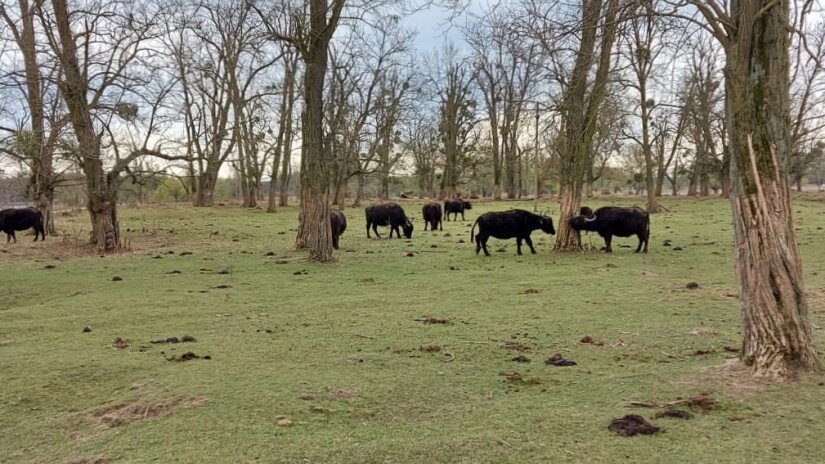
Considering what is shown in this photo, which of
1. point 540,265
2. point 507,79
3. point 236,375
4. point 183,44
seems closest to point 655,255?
point 540,265

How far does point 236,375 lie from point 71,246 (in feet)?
48.8

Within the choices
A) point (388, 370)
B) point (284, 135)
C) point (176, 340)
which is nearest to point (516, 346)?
point (388, 370)

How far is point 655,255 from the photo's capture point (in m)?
14.1

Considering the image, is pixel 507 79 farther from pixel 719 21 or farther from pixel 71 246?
pixel 719 21

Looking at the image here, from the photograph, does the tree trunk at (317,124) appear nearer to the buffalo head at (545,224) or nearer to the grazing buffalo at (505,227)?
the grazing buffalo at (505,227)

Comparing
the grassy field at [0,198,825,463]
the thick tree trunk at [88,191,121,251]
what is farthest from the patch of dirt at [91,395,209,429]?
the thick tree trunk at [88,191,121,251]

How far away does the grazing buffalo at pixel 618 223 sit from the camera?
14.9 metres

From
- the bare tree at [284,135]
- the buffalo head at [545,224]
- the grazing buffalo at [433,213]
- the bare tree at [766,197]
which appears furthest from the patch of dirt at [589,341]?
the bare tree at [284,135]

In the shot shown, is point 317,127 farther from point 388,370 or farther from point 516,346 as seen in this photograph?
point 388,370

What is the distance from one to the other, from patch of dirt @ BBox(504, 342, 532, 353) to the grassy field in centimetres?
1

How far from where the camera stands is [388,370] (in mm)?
5457

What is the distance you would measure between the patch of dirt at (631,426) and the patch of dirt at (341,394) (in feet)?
6.55

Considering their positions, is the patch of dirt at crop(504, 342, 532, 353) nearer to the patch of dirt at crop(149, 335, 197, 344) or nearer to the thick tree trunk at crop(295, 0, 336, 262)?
the patch of dirt at crop(149, 335, 197, 344)

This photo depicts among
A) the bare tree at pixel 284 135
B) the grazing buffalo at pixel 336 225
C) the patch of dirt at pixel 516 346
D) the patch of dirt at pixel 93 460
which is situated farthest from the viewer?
the bare tree at pixel 284 135
